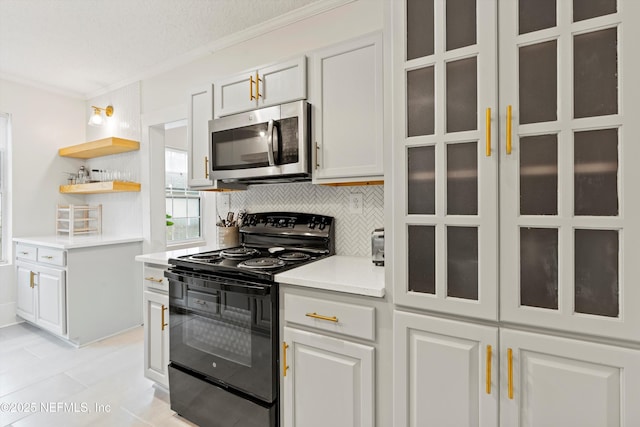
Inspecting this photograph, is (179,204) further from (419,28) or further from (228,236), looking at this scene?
(419,28)

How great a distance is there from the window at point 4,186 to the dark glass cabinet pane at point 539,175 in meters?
4.69

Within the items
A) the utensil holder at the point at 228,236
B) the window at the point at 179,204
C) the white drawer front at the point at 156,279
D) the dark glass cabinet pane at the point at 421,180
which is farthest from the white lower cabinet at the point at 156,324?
the window at the point at 179,204

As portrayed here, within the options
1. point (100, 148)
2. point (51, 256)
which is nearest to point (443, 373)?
point (51, 256)

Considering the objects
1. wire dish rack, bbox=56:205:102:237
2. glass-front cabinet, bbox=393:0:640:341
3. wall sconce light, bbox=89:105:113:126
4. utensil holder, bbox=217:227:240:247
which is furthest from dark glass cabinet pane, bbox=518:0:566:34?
wire dish rack, bbox=56:205:102:237

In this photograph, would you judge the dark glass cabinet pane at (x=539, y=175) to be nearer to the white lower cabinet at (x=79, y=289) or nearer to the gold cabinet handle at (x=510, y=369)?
the gold cabinet handle at (x=510, y=369)

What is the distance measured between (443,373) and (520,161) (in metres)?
0.81

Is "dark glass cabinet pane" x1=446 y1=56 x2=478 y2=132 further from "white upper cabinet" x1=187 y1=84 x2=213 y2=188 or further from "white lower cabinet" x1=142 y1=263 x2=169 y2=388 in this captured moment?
"white lower cabinet" x1=142 y1=263 x2=169 y2=388

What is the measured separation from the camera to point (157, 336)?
210 cm

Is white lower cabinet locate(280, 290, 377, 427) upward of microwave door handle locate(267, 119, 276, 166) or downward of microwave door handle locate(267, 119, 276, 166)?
downward

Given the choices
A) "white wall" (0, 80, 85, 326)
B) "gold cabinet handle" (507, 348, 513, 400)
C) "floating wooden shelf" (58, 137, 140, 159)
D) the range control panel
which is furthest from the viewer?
"white wall" (0, 80, 85, 326)

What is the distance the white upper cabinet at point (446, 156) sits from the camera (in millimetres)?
1128

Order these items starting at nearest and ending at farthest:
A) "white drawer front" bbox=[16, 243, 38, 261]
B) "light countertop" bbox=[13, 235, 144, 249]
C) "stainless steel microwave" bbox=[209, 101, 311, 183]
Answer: "stainless steel microwave" bbox=[209, 101, 311, 183], "light countertop" bbox=[13, 235, 144, 249], "white drawer front" bbox=[16, 243, 38, 261]

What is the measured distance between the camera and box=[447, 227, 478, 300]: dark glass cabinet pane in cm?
117

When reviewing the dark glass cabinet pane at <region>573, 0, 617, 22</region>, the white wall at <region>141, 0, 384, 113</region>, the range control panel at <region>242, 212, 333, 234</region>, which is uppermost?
the white wall at <region>141, 0, 384, 113</region>
